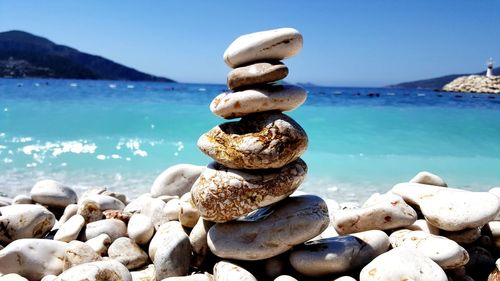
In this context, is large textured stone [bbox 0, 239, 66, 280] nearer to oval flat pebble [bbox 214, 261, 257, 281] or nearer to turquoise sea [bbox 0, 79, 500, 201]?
oval flat pebble [bbox 214, 261, 257, 281]

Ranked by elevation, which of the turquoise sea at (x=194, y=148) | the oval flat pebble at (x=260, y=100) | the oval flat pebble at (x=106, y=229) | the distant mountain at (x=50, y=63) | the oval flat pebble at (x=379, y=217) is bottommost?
the turquoise sea at (x=194, y=148)

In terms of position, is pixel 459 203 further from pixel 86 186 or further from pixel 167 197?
pixel 86 186

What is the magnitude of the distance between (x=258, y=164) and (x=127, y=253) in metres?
1.47

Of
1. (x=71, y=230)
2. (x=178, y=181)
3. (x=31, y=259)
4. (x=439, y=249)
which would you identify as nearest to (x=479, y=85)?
(x=178, y=181)

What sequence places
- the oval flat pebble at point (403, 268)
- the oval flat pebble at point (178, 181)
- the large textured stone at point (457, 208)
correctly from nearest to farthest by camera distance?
the oval flat pebble at point (403, 268)
the large textured stone at point (457, 208)
the oval flat pebble at point (178, 181)

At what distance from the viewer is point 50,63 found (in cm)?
9900

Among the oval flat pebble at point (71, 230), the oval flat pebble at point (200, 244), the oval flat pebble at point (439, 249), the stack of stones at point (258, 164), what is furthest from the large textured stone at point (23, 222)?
Answer: the oval flat pebble at point (439, 249)

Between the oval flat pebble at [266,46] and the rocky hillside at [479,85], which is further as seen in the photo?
the rocky hillside at [479,85]

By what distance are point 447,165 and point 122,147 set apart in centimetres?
889

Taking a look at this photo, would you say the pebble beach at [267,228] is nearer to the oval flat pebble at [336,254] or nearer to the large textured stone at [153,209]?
the oval flat pebble at [336,254]

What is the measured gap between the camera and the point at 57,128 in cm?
1692

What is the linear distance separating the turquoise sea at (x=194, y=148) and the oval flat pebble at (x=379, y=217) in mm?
3823

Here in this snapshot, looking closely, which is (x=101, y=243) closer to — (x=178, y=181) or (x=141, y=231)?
(x=141, y=231)

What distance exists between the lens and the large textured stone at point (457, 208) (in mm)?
3604
